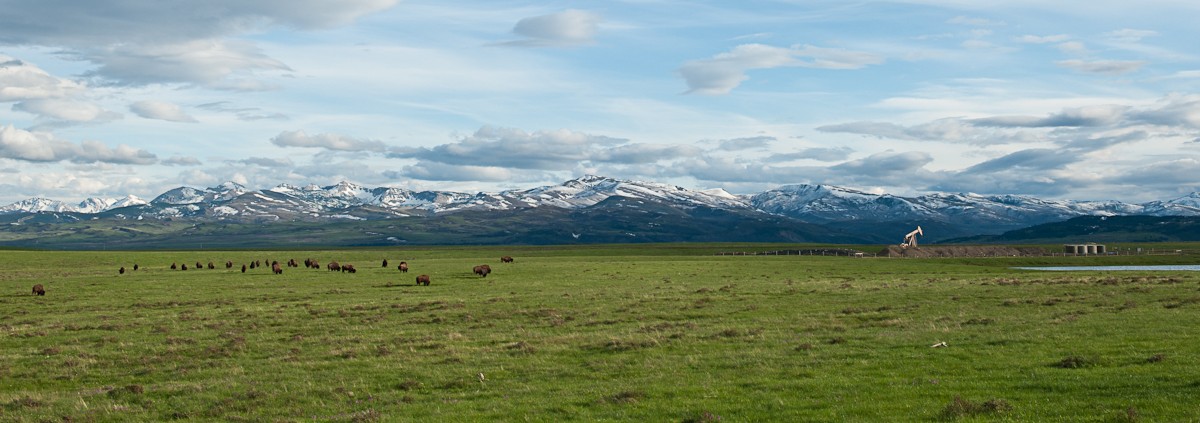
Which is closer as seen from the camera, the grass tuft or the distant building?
the grass tuft

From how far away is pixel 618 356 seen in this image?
29078mm

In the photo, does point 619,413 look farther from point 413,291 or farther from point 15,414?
point 413,291

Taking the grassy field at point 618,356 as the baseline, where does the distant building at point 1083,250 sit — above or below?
above

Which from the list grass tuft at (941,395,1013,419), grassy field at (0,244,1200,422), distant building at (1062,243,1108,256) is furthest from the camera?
distant building at (1062,243,1108,256)

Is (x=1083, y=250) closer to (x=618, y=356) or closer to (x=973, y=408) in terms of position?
(x=618, y=356)

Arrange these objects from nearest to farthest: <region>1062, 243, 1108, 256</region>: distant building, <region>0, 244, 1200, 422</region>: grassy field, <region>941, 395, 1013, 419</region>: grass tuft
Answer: <region>941, 395, 1013, 419</region>: grass tuft < <region>0, 244, 1200, 422</region>: grassy field < <region>1062, 243, 1108, 256</region>: distant building

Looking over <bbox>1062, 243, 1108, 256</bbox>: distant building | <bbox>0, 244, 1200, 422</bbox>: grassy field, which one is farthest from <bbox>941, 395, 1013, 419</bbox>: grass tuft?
<bbox>1062, 243, 1108, 256</bbox>: distant building

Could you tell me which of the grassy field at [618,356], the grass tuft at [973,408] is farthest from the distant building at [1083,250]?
the grass tuft at [973,408]

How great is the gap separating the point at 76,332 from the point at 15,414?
62.0 feet

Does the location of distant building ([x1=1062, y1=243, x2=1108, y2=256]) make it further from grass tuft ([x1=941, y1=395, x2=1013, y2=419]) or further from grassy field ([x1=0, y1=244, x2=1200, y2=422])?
grass tuft ([x1=941, y1=395, x2=1013, y2=419])

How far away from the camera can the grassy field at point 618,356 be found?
65.1 feet

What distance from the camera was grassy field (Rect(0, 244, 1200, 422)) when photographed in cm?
1984

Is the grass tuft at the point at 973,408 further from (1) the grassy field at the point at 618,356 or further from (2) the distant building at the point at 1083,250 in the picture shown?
(2) the distant building at the point at 1083,250

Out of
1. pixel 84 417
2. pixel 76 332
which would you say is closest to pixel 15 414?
pixel 84 417
